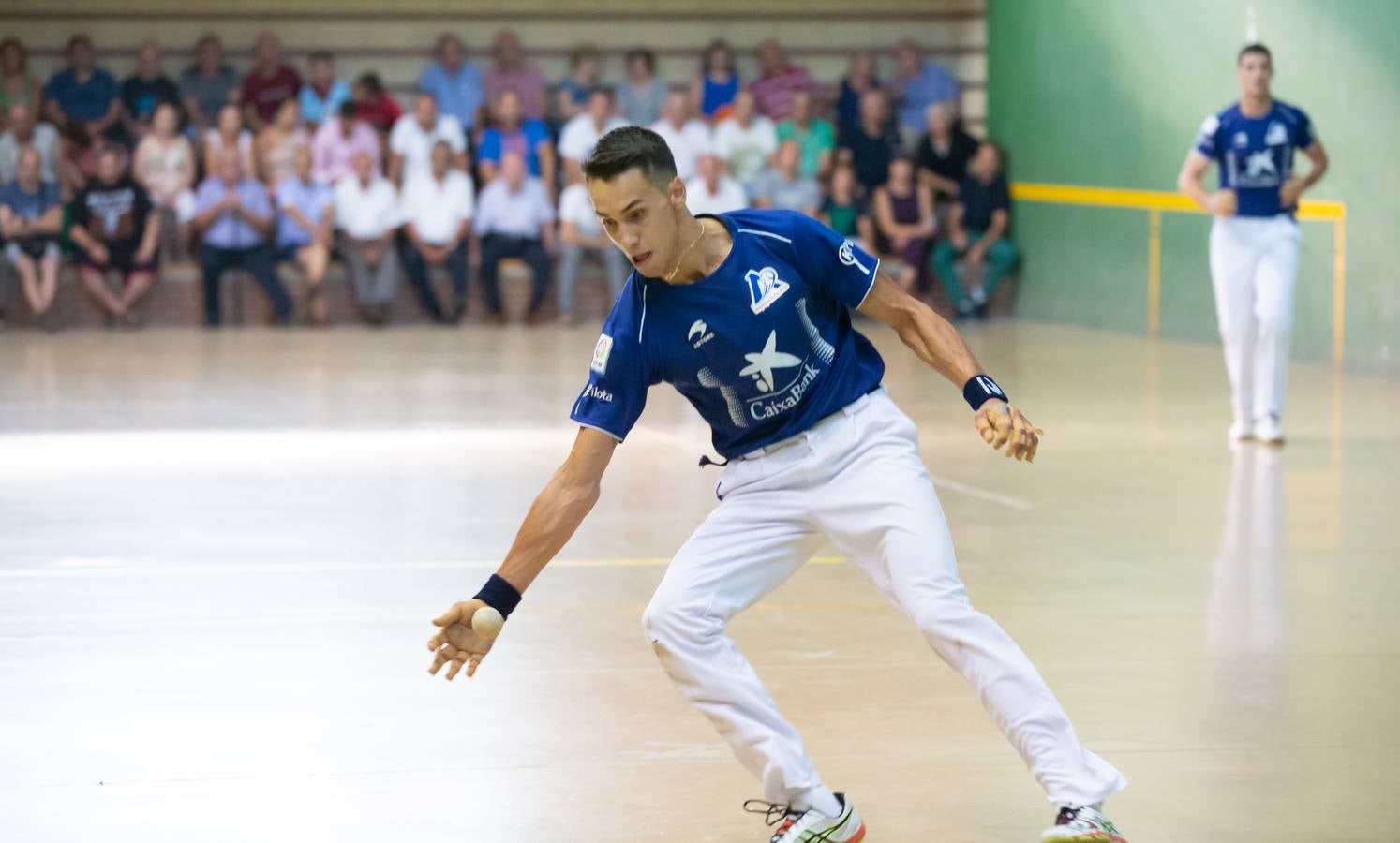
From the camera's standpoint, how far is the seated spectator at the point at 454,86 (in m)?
18.2

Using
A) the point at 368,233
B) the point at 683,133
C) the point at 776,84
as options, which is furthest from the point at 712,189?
the point at 368,233

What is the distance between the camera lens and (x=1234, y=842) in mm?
4191

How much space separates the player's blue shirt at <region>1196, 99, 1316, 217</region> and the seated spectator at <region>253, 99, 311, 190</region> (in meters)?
8.87

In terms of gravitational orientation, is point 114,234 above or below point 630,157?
below

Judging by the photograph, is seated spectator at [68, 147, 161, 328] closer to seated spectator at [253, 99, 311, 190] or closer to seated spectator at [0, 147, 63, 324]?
seated spectator at [0, 147, 63, 324]

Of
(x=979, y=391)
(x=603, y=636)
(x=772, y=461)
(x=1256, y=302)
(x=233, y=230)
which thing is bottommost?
(x=603, y=636)

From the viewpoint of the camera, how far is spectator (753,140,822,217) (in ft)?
58.1

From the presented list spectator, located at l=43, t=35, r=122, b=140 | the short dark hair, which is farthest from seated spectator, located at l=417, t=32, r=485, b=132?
the short dark hair

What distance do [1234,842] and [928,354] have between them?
1.18m

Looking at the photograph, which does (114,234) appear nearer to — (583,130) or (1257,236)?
(583,130)

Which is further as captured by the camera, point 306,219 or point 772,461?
point 306,219

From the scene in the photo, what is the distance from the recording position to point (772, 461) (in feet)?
14.1

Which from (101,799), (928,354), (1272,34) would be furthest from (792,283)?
(1272,34)

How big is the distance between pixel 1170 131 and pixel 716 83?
4342 mm
